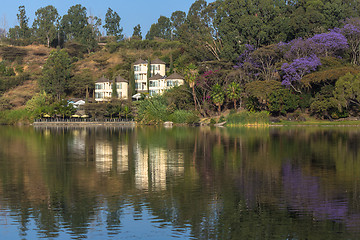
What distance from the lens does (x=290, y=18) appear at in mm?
106812

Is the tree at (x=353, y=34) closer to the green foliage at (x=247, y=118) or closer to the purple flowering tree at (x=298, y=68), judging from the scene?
the purple flowering tree at (x=298, y=68)

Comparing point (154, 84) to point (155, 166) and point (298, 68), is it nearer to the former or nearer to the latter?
point (298, 68)

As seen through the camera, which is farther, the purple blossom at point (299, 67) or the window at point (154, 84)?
the window at point (154, 84)

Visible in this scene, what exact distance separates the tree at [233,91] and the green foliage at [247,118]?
411 centimetres

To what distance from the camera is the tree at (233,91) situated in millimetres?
95637

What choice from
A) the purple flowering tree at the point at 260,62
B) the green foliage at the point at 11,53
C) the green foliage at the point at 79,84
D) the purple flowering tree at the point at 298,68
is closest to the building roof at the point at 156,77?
the green foliage at the point at 79,84

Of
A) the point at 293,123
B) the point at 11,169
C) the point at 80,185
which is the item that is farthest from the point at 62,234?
the point at 293,123

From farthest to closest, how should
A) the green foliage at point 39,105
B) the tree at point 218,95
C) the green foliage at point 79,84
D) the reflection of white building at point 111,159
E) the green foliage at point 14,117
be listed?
the green foliage at point 79,84 < the green foliage at point 14,117 < the green foliage at point 39,105 < the tree at point 218,95 < the reflection of white building at point 111,159

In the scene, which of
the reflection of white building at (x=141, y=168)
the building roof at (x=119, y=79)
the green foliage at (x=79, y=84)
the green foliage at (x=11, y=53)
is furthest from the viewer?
the green foliage at (x=11, y=53)

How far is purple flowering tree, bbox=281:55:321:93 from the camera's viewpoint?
88.4 metres

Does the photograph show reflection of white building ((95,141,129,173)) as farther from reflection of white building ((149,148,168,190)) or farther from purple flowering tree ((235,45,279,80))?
purple flowering tree ((235,45,279,80))

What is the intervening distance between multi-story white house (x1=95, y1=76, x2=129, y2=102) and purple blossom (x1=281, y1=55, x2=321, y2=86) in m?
51.7

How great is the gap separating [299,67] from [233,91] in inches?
569

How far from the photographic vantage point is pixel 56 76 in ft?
432
